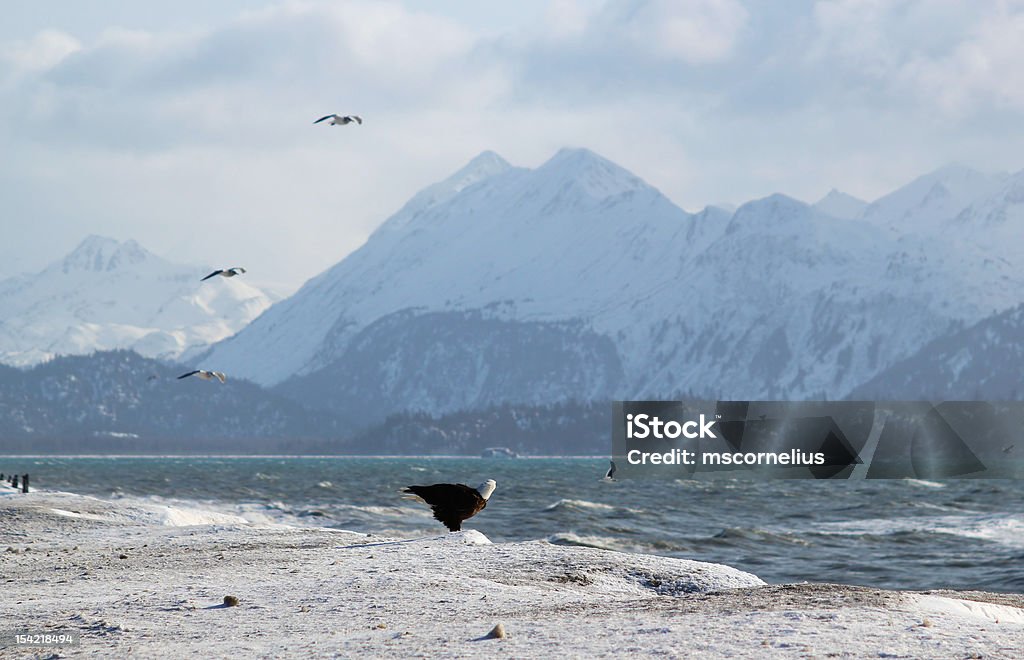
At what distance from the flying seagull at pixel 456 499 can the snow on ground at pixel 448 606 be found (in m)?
0.62

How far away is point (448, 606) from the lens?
18859 millimetres

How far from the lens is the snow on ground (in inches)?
601

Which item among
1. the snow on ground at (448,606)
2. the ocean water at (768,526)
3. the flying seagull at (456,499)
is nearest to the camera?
the snow on ground at (448,606)

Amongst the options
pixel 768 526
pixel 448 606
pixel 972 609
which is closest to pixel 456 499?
pixel 448 606

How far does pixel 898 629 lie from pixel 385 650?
18.7 feet

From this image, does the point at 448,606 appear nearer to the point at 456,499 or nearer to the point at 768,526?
the point at 456,499

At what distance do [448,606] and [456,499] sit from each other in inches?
398

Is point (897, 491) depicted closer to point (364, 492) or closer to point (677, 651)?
point (364, 492)

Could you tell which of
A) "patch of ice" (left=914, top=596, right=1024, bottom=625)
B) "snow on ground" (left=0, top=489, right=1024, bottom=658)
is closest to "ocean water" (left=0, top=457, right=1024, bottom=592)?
"snow on ground" (left=0, top=489, right=1024, bottom=658)

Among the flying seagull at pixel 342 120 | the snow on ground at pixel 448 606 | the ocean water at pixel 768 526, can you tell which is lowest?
the ocean water at pixel 768 526

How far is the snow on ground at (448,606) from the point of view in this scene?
1526 cm

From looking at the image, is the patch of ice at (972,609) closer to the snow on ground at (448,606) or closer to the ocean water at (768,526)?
the snow on ground at (448,606)

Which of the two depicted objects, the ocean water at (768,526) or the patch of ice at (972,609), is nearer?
the patch of ice at (972,609)

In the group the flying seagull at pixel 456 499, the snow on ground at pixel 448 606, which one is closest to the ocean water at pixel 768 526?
the flying seagull at pixel 456 499
